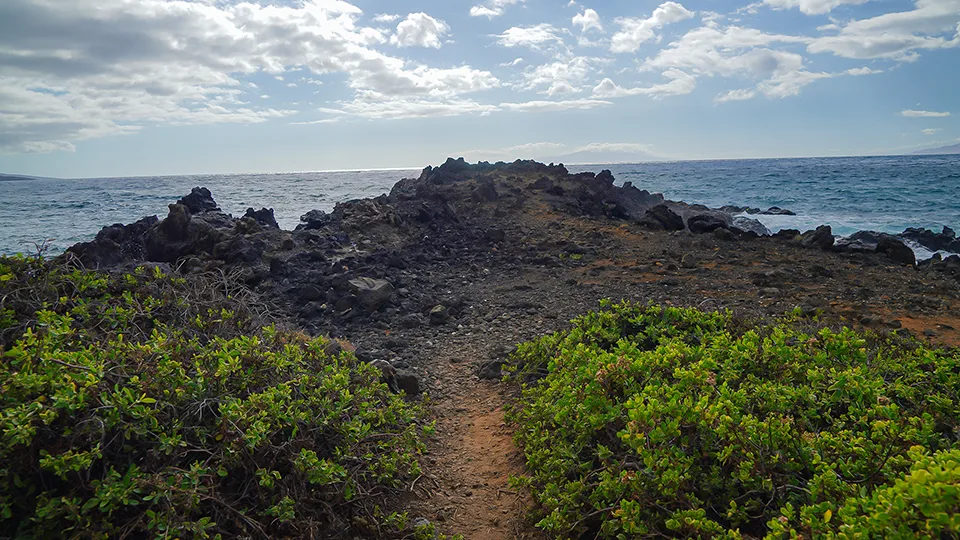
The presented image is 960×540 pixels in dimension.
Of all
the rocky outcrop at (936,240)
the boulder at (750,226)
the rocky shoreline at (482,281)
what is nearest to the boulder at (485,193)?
the rocky shoreline at (482,281)

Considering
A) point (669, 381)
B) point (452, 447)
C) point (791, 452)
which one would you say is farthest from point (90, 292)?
point (791, 452)

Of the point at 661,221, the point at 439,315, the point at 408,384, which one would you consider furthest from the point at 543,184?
the point at 408,384

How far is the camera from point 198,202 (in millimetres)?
16781

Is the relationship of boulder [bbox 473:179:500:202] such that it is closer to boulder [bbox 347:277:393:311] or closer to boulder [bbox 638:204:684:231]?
boulder [bbox 638:204:684:231]

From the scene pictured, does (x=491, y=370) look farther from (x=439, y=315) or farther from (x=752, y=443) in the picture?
(x=752, y=443)

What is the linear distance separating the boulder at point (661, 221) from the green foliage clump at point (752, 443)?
37.3ft

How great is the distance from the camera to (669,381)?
4035mm

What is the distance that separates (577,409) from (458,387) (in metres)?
2.64

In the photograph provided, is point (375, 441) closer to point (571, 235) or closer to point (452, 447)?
point (452, 447)

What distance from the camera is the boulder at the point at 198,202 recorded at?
53.5 feet

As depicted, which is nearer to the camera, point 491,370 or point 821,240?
point 491,370

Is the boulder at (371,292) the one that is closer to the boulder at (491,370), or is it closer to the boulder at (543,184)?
the boulder at (491,370)

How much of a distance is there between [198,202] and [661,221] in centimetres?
1396

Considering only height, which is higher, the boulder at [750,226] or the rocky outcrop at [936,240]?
the boulder at [750,226]
